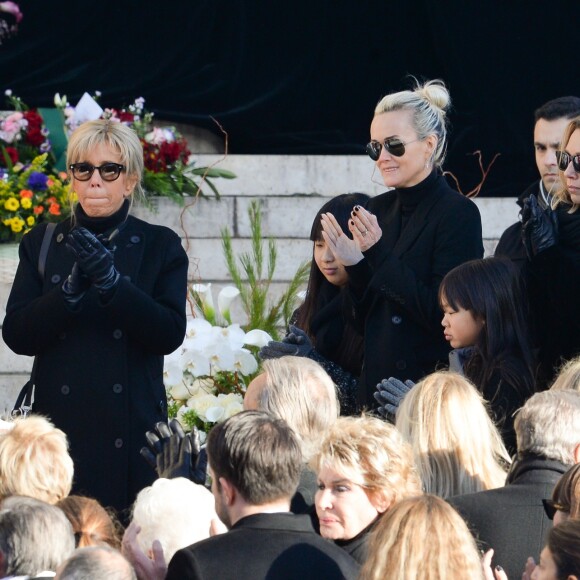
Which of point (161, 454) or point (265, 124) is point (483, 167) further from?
point (161, 454)

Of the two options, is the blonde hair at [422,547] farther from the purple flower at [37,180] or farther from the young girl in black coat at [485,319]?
the purple flower at [37,180]

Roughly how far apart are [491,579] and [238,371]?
2.55m

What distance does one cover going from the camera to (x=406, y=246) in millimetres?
5109

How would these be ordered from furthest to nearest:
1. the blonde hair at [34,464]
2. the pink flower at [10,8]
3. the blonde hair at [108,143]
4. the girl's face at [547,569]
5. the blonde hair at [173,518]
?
1. the pink flower at [10,8]
2. the blonde hair at [108,143]
3. the blonde hair at [34,464]
4. the blonde hair at [173,518]
5. the girl's face at [547,569]

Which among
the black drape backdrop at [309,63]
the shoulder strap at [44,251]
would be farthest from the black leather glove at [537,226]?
the black drape backdrop at [309,63]

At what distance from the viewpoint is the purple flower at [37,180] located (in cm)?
773

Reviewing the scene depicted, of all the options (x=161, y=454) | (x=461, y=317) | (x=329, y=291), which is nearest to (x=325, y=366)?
(x=329, y=291)

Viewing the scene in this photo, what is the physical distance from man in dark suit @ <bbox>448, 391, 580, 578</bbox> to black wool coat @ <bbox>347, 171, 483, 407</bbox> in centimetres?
128

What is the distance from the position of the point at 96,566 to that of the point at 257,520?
41 cm

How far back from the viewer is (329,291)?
5.46 m

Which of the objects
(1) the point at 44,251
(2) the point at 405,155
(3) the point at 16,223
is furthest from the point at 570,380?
(3) the point at 16,223

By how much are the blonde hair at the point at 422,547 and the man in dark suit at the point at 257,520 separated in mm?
188

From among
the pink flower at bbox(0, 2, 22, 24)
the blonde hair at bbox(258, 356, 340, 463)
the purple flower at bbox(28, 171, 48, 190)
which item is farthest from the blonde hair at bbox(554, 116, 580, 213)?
the pink flower at bbox(0, 2, 22, 24)

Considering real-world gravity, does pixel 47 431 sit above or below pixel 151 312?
below
